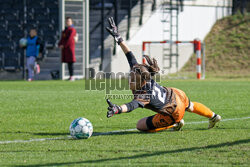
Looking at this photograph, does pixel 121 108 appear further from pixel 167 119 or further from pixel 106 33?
pixel 106 33

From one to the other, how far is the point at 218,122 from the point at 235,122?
0.86 feet

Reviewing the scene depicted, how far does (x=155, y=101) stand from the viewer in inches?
270

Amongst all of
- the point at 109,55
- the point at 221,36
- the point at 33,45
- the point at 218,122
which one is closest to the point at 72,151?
the point at 218,122

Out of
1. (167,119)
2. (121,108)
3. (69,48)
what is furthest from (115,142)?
(69,48)

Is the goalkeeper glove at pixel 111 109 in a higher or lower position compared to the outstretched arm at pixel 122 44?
lower

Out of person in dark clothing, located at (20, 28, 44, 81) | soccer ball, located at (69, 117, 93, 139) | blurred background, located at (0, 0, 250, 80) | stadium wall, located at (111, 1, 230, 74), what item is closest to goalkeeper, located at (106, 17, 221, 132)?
soccer ball, located at (69, 117, 93, 139)

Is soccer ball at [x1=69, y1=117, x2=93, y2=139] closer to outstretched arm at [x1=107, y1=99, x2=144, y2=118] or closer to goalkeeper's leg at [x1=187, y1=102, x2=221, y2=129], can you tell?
outstretched arm at [x1=107, y1=99, x2=144, y2=118]

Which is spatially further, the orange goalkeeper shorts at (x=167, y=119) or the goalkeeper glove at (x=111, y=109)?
the orange goalkeeper shorts at (x=167, y=119)

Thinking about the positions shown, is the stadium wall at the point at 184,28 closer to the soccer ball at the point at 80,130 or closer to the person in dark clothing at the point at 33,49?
the person in dark clothing at the point at 33,49

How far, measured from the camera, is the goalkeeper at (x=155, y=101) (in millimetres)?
6758

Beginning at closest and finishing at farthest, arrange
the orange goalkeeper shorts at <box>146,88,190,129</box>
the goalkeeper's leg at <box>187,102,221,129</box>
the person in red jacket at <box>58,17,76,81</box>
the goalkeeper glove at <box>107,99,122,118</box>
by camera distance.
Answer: the goalkeeper glove at <box>107,99,122,118</box>, the orange goalkeeper shorts at <box>146,88,190,129</box>, the goalkeeper's leg at <box>187,102,221,129</box>, the person in red jacket at <box>58,17,76,81</box>

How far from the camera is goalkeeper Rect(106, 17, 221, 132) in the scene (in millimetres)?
6758

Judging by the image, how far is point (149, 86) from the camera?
6.85m

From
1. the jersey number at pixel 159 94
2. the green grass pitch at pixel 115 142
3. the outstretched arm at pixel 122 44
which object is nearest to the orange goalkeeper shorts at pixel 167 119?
the green grass pitch at pixel 115 142
